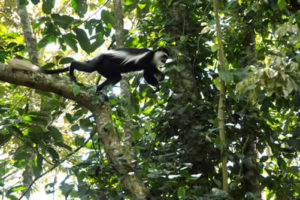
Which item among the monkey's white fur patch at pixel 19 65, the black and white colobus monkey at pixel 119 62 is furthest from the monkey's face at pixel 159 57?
the monkey's white fur patch at pixel 19 65

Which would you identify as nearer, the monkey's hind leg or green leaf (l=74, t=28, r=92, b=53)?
green leaf (l=74, t=28, r=92, b=53)

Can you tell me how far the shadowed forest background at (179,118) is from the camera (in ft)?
6.44

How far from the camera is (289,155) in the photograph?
2.45 metres

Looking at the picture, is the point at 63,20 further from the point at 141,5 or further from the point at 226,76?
the point at 226,76

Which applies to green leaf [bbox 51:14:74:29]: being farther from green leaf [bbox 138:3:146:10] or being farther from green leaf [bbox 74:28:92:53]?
green leaf [bbox 138:3:146:10]

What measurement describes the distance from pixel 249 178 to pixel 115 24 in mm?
1835

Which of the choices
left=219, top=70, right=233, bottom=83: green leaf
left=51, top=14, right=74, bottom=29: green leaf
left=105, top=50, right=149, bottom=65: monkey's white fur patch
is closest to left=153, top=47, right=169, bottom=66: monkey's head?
left=105, top=50, right=149, bottom=65: monkey's white fur patch

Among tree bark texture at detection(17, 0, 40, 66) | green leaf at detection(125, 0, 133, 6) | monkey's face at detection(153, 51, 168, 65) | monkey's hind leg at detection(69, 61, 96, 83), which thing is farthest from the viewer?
monkey's face at detection(153, 51, 168, 65)

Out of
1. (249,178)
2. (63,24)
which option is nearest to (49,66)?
(63,24)

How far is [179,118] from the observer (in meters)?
2.58

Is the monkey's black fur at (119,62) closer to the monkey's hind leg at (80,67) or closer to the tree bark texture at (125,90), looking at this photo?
the monkey's hind leg at (80,67)

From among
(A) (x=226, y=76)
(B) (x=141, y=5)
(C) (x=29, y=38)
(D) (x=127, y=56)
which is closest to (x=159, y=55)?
(D) (x=127, y=56)

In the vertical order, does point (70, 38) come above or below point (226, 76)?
above

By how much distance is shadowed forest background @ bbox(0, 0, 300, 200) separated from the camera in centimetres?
196
